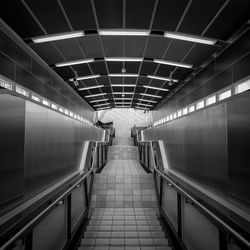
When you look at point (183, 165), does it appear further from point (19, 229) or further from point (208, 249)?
point (19, 229)

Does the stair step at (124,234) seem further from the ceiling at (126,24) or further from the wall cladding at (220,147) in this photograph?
the ceiling at (126,24)

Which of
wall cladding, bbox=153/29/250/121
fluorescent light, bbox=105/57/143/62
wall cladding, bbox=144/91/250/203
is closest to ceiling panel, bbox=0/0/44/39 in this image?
fluorescent light, bbox=105/57/143/62

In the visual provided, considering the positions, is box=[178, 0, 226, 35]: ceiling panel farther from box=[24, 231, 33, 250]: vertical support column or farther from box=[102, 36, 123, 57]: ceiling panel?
box=[24, 231, 33, 250]: vertical support column

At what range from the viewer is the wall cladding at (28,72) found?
606cm

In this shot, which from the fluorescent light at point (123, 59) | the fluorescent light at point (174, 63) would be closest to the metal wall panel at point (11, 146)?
the fluorescent light at point (123, 59)

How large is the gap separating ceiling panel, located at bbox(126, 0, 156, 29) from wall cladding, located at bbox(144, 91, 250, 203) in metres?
2.25

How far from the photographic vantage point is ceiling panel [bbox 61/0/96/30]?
4426 mm

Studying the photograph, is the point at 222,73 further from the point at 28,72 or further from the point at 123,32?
the point at 28,72

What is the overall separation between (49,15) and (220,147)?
13.7 feet

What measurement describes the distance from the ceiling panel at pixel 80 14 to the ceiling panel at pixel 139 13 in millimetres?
761

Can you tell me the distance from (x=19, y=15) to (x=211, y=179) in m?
4.70

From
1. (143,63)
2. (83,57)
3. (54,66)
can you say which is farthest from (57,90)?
(143,63)

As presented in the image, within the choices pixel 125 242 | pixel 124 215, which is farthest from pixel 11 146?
pixel 124 215

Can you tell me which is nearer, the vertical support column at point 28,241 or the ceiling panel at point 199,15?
the vertical support column at point 28,241
